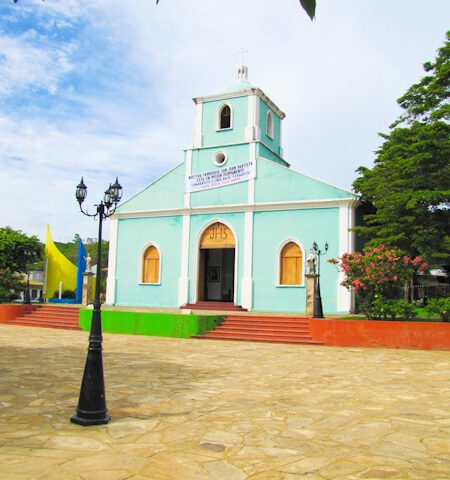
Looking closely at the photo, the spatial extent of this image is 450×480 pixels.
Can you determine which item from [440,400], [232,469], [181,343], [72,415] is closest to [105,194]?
[72,415]

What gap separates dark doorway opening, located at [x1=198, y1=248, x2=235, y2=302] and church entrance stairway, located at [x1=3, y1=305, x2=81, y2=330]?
6.25 m

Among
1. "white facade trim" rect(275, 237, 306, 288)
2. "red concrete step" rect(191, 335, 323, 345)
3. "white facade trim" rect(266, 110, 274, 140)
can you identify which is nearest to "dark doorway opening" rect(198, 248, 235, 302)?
"white facade trim" rect(275, 237, 306, 288)

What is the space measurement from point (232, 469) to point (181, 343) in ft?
33.4

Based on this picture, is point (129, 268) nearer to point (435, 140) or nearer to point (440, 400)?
point (435, 140)

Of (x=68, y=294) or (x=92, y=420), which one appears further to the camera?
(x=68, y=294)

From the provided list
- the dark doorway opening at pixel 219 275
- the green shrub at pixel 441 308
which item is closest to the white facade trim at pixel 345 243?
the green shrub at pixel 441 308

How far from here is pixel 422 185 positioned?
17.0 meters

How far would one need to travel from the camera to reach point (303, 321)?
51.6 ft

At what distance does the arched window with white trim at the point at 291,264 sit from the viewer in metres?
19.9

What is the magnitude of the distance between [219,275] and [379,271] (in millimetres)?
10678

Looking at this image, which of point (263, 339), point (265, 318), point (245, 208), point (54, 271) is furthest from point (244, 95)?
point (54, 271)

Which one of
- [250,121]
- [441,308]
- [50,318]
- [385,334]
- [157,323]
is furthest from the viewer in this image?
[250,121]

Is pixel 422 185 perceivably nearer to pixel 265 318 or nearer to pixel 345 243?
pixel 345 243

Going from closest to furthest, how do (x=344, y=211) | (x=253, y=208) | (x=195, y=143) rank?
(x=344, y=211) → (x=253, y=208) → (x=195, y=143)
